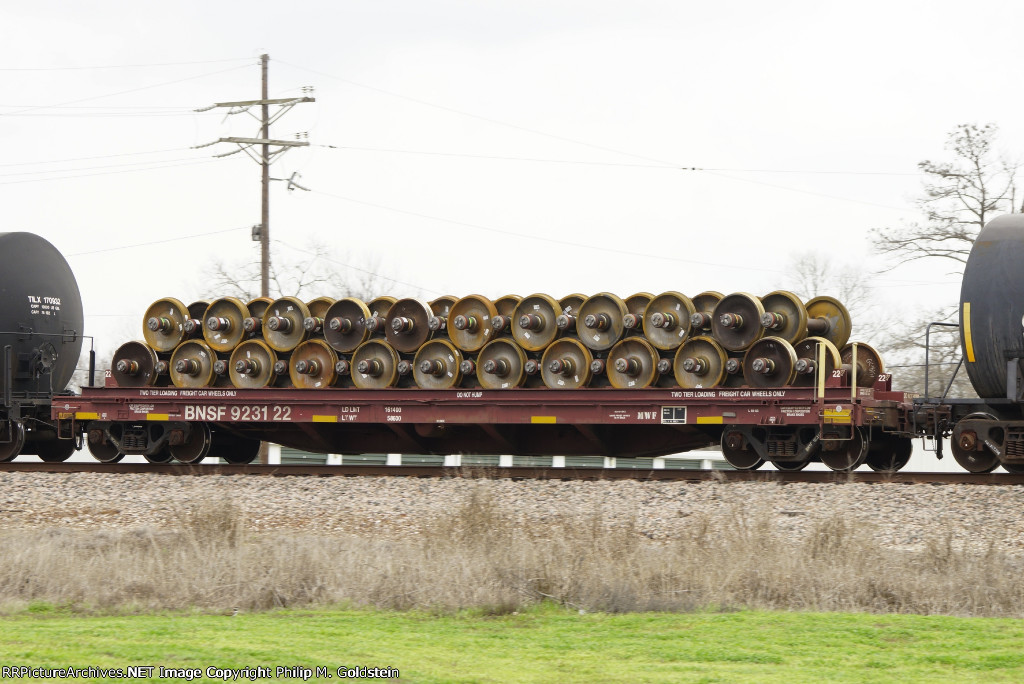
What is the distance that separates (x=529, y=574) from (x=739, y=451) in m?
9.41

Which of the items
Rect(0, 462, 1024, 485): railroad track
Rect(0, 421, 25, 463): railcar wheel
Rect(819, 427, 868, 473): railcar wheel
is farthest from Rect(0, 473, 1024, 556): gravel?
Rect(0, 421, 25, 463): railcar wheel

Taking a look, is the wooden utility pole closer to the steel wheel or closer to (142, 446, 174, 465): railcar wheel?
(142, 446, 174, 465): railcar wheel

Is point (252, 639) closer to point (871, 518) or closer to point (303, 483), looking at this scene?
point (871, 518)

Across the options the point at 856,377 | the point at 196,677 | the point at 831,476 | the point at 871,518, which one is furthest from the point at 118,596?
the point at 856,377

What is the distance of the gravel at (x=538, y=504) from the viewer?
11.2m

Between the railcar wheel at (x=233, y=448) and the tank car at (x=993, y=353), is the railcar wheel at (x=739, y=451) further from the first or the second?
the railcar wheel at (x=233, y=448)

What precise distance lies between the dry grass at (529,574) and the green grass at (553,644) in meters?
0.39

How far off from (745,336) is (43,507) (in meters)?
9.79

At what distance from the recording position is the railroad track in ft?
48.6

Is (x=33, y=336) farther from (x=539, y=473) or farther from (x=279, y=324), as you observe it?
(x=539, y=473)

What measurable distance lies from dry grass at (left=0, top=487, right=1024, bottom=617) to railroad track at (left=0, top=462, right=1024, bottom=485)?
15.0ft

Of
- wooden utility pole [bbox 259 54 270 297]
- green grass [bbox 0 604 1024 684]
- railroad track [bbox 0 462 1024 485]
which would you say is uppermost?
wooden utility pole [bbox 259 54 270 297]

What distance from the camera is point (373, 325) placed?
18.3 meters

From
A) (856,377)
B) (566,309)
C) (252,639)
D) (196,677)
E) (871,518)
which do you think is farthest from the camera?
(566,309)
